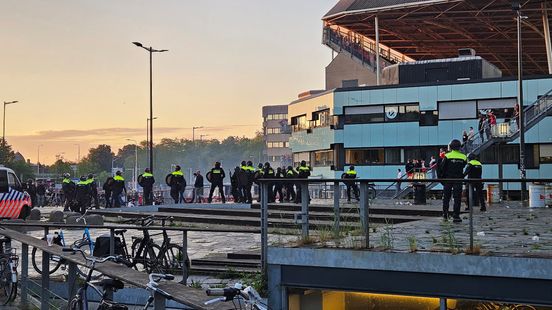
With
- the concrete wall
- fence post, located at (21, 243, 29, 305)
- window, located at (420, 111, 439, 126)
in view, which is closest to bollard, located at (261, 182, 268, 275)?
fence post, located at (21, 243, 29, 305)

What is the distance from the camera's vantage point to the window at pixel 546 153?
4488cm

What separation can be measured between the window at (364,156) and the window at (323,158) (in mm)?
2096

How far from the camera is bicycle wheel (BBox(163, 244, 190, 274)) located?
39.2 ft

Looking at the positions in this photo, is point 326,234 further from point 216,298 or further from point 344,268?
point 216,298

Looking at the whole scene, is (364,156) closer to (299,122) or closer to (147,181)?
(299,122)

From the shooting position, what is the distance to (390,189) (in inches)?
426

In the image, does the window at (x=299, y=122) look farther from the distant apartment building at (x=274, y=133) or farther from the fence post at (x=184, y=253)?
the distant apartment building at (x=274, y=133)

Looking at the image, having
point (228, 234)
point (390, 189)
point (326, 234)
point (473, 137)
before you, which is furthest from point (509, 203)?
point (473, 137)

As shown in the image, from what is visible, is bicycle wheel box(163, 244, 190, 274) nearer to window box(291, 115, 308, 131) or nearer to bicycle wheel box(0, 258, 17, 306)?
bicycle wheel box(0, 258, 17, 306)

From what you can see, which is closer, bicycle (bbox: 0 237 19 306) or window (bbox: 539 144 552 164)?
bicycle (bbox: 0 237 19 306)

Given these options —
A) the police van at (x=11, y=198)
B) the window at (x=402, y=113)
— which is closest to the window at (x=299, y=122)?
the window at (x=402, y=113)

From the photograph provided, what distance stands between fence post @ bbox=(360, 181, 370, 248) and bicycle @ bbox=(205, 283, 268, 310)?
18.2 ft

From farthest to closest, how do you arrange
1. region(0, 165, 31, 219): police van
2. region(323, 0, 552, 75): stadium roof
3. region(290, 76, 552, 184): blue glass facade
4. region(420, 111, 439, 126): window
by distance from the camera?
region(323, 0, 552, 75): stadium roof, region(420, 111, 439, 126): window, region(290, 76, 552, 184): blue glass facade, region(0, 165, 31, 219): police van

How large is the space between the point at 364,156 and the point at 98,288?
4649cm
